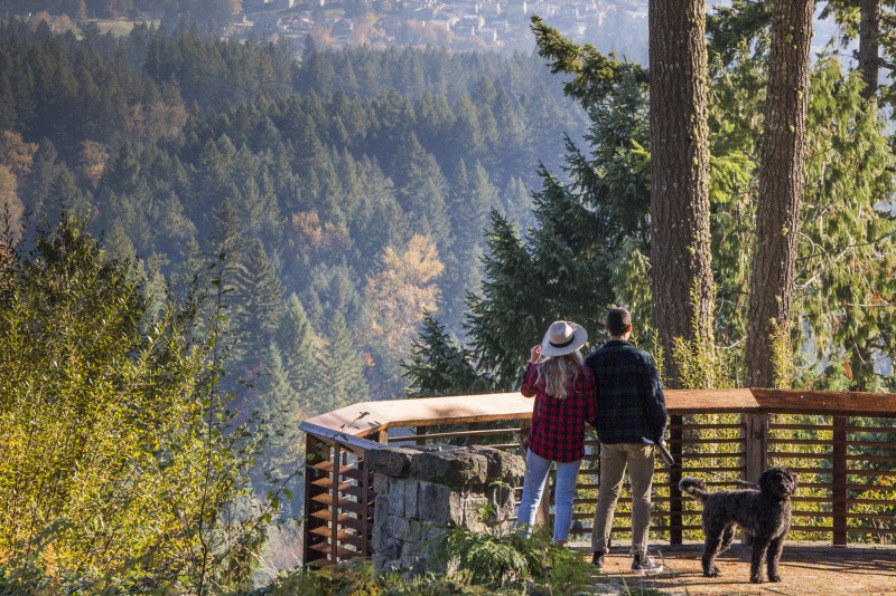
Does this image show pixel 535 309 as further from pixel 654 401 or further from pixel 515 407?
pixel 654 401

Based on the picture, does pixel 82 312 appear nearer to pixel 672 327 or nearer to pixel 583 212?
pixel 672 327

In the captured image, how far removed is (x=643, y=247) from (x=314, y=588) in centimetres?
1763

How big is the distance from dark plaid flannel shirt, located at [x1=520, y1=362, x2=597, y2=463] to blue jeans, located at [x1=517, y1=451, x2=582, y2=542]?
46 millimetres

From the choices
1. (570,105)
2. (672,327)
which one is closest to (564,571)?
(672,327)

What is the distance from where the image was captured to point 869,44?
19500mm

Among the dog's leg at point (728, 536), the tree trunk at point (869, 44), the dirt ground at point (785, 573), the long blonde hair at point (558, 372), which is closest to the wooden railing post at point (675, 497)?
the dirt ground at point (785, 573)

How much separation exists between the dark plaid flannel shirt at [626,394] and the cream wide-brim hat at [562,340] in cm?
19

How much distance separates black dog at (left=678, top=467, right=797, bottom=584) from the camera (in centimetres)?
552

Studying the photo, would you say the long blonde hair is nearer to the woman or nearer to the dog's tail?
the woman

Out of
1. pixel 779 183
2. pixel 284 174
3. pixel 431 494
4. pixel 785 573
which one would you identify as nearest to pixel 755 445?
pixel 785 573

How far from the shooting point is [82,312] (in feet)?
33.9

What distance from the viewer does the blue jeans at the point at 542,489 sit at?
18.7 feet

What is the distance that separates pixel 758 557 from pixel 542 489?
3.50ft

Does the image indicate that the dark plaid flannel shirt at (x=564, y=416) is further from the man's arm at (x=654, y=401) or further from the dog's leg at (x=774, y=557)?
the dog's leg at (x=774, y=557)
